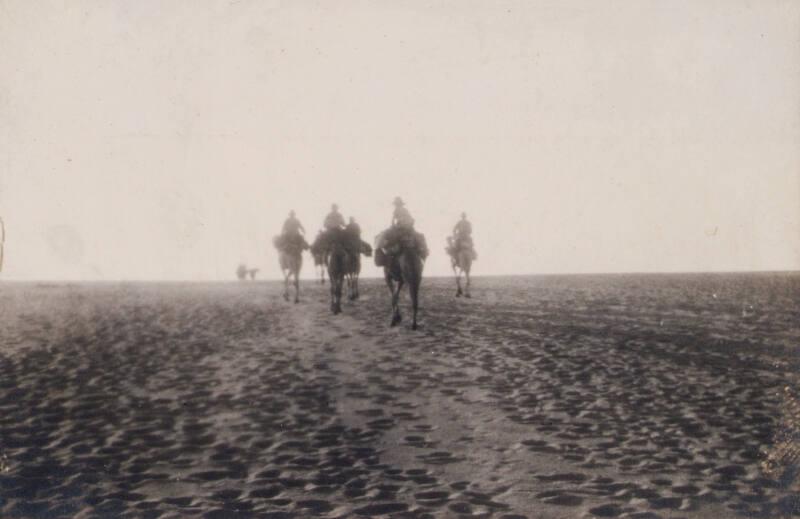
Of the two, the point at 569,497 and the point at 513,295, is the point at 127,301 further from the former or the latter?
the point at 569,497

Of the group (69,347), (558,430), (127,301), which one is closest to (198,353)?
(69,347)

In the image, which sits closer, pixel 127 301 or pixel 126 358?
pixel 126 358

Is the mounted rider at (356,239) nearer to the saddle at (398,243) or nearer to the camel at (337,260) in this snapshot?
the camel at (337,260)

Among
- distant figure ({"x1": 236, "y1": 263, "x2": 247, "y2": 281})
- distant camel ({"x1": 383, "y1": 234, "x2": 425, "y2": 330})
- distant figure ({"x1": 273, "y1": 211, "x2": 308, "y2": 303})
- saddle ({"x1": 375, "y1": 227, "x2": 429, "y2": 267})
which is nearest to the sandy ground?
distant camel ({"x1": 383, "y1": 234, "x2": 425, "y2": 330})

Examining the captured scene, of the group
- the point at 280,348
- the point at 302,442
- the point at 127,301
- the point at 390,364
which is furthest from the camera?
the point at 127,301

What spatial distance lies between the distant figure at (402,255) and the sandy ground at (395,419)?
98 centimetres

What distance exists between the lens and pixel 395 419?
9.33 m

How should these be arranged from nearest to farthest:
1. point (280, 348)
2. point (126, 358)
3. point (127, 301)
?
point (126, 358) → point (280, 348) → point (127, 301)

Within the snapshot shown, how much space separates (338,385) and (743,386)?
209 inches

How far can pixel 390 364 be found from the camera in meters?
13.0

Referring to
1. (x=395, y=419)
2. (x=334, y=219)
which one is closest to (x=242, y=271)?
(x=334, y=219)

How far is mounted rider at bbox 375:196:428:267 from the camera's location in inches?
719

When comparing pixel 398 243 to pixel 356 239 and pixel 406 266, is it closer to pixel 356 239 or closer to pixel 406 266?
pixel 406 266

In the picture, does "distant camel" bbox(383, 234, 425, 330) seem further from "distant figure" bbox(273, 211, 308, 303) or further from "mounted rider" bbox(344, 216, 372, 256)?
"distant figure" bbox(273, 211, 308, 303)
